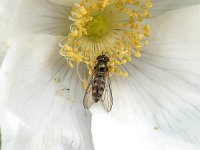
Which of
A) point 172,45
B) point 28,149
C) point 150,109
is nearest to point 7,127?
point 28,149

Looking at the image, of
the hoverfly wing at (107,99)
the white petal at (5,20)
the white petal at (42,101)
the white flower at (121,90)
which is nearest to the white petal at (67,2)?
the white flower at (121,90)

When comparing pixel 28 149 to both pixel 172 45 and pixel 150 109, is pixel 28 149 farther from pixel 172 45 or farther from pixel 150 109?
pixel 172 45

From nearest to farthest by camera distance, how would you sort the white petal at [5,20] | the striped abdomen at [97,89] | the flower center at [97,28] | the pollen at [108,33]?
the white petal at [5,20]
the striped abdomen at [97,89]
the pollen at [108,33]
the flower center at [97,28]

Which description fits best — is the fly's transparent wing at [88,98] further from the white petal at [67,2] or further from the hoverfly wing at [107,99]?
the white petal at [67,2]

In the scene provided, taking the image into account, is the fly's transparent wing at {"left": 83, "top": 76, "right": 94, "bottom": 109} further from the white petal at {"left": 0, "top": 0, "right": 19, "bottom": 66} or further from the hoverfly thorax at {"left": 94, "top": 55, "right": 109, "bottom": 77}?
the white petal at {"left": 0, "top": 0, "right": 19, "bottom": 66}

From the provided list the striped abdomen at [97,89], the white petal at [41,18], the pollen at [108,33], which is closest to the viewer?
the white petal at [41,18]

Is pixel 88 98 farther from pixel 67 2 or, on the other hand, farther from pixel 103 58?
pixel 67 2

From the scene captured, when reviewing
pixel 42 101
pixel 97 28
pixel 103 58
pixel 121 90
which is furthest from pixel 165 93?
pixel 42 101
